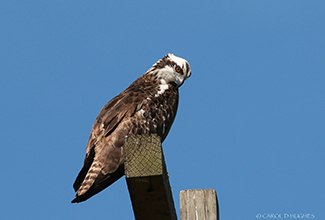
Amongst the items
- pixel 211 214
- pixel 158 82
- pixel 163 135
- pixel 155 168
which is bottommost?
pixel 211 214

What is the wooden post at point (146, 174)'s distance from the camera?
7.96 ft

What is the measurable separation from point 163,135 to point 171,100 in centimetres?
45

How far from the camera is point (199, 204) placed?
3.76 m

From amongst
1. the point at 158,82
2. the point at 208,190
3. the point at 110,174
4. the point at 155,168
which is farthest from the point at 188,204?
the point at 158,82

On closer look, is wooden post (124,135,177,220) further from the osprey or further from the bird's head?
the bird's head

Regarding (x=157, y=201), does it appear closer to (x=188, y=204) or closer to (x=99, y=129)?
(x=188, y=204)

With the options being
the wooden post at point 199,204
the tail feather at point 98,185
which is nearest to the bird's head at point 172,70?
the tail feather at point 98,185

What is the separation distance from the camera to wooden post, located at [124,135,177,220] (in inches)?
95.5

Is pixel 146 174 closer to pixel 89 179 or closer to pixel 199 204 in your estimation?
pixel 199 204

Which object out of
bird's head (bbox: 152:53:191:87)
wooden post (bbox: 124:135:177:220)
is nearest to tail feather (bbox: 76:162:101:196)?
wooden post (bbox: 124:135:177:220)

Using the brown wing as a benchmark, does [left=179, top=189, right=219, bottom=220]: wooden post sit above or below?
below

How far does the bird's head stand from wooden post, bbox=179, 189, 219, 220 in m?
2.37

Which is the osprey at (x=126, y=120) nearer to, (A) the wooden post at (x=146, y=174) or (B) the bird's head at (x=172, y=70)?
(B) the bird's head at (x=172, y=70)

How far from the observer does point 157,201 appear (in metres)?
2.58
